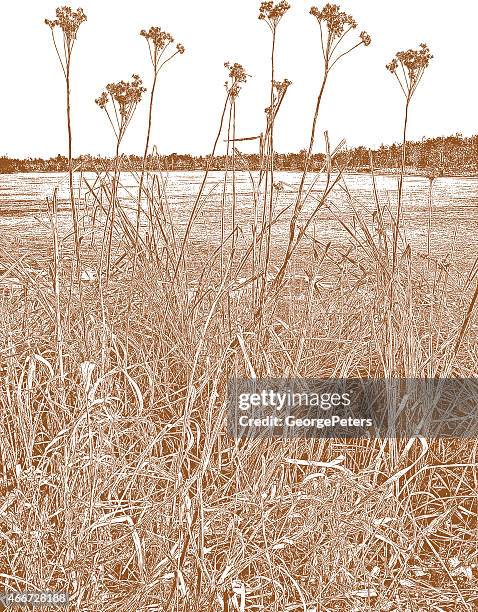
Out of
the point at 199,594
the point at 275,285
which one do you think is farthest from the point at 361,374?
the point at 199,594

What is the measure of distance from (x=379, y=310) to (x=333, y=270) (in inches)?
Result: 18.5

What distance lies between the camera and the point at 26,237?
81.3 inches

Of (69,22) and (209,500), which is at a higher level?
(69,22)

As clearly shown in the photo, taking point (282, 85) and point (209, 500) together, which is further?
point (282, 85)

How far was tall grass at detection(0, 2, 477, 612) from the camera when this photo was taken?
993mm

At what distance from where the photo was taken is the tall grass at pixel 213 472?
3.26 feet

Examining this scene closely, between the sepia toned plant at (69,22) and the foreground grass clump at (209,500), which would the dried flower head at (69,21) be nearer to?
the sepia toned plant at (69,22)

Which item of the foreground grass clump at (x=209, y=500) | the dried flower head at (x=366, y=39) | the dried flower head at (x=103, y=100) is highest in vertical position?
the dried flower head at (x=366, y=39)

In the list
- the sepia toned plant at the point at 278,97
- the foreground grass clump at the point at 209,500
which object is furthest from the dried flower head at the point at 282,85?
the foreground grass clump at the point at 209,500

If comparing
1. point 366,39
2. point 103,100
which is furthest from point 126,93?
point 366,39

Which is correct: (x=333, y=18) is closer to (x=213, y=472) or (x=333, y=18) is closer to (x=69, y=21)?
(x=69, y=21)

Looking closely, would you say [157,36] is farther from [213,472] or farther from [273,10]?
[213,472]

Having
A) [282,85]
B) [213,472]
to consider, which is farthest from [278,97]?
[213,472]

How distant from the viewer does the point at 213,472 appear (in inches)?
46.5
